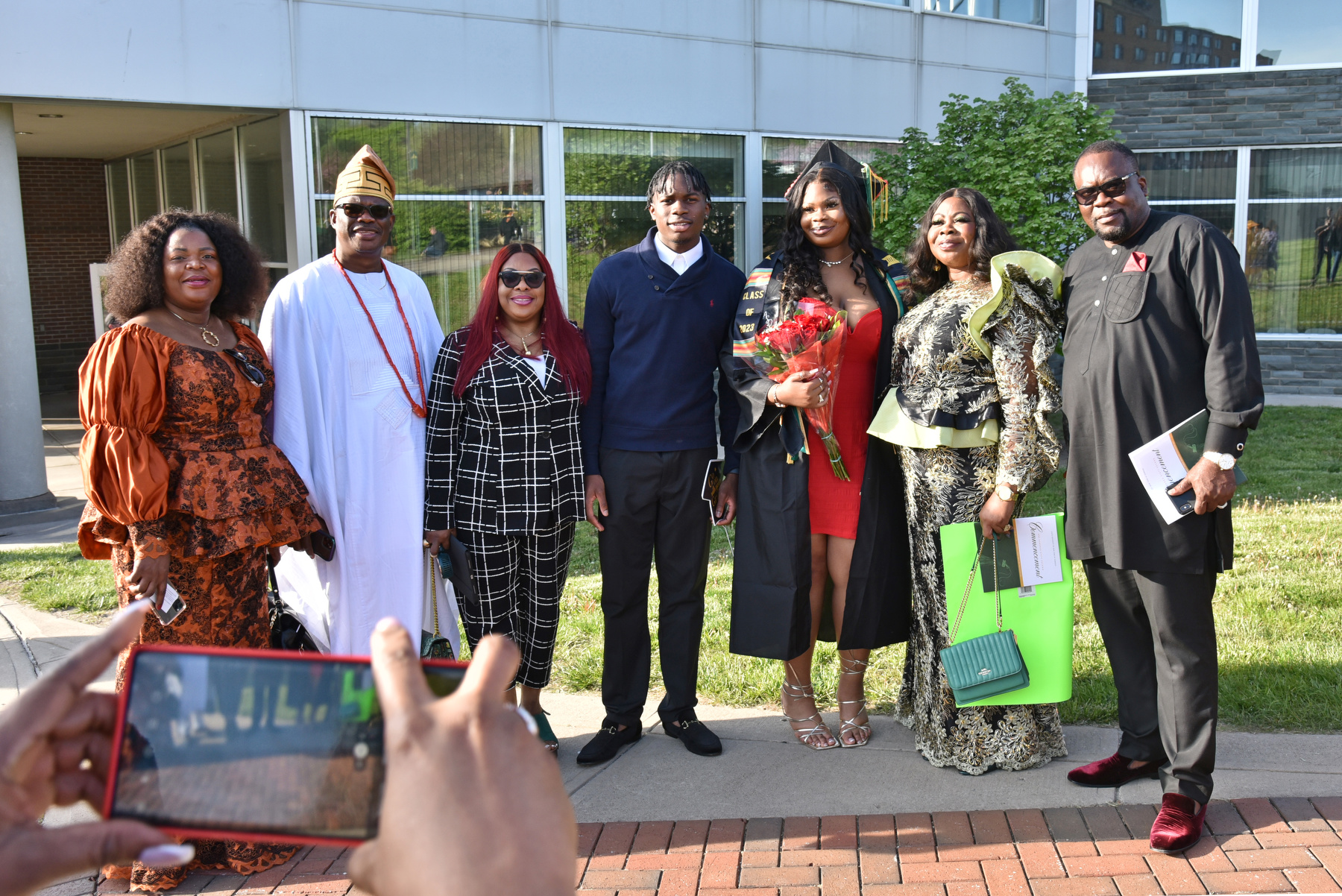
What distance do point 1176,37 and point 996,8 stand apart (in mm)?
3871

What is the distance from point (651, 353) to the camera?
424 centimetres

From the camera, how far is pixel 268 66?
9.62m

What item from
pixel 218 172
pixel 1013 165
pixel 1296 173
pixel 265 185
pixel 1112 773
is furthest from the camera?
pixel 1296 173

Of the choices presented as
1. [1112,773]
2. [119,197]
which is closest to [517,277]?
[1112,773]

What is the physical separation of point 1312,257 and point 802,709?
1555 cm

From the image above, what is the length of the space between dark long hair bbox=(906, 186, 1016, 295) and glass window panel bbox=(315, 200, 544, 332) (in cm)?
687

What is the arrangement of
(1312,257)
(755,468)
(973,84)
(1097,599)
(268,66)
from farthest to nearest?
(1312,257) < (973,84) < (268,66) < (755,468) < (1097,599)

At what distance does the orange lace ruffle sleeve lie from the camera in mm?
3109

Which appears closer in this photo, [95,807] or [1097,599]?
[95,807]

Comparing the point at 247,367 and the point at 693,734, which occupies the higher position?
the point at 247,367

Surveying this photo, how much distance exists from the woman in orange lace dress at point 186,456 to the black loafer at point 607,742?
3.81ft

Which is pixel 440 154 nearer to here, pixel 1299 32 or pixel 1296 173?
pixel 1296 173

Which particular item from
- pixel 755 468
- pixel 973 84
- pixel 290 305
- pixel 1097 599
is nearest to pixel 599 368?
pixel 755 468

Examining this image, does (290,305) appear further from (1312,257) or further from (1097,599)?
(1312,257)
